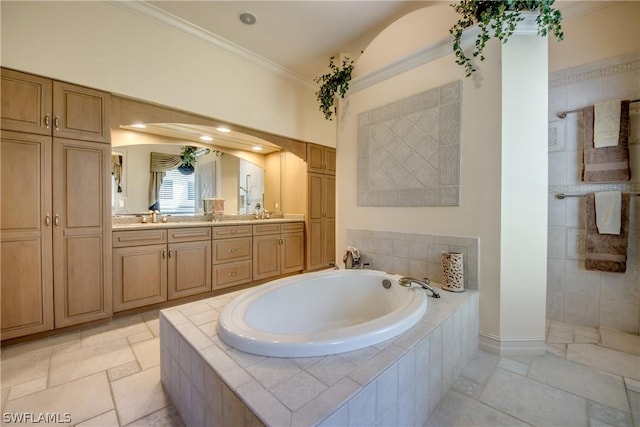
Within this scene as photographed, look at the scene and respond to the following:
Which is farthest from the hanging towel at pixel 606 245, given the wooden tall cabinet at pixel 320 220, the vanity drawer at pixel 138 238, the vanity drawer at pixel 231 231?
the vanity drawer at pixel 138 238

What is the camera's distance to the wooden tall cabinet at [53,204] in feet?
5.96

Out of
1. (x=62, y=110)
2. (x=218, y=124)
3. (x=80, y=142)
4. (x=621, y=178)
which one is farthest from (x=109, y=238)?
(x=621, y=178)

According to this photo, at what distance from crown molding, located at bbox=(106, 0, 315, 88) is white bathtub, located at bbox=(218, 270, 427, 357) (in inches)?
104

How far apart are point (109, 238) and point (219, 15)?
2274 mm

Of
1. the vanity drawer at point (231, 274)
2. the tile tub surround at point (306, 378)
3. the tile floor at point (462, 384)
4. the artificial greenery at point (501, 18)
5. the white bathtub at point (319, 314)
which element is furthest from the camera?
the vanity drawer at point (231, 274)

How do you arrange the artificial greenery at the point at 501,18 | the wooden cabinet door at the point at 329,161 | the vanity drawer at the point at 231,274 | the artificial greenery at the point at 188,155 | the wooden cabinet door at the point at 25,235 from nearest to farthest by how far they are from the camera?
the artificial greenery at the point at 501,18
the wooden cabinet door at the point at 25,235
the vanity drawer at the point at 231,274
the artificial greenery at the point at 188,155
the wooden cabinet door at the point at 329,161

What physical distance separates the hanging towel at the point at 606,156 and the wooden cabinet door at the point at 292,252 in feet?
10.0

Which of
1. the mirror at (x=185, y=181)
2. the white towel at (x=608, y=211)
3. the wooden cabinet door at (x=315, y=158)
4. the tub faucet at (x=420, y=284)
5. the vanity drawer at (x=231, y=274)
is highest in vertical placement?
the wooden cabinet door at (x=315, y=158)

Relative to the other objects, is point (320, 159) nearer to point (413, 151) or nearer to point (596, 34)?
point (413, 151)

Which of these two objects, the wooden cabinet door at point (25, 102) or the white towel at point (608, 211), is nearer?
the wooden cabinet door at point (25, 102)

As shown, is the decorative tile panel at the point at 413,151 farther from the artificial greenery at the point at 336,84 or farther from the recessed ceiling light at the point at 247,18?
the recessed ceiling light at the point at 247,18

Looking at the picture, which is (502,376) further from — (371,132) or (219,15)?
(219,15)

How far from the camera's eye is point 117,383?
148 cm

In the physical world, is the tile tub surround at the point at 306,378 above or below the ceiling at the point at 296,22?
below
